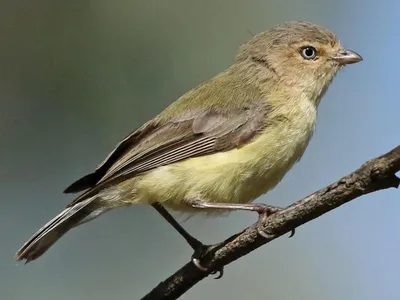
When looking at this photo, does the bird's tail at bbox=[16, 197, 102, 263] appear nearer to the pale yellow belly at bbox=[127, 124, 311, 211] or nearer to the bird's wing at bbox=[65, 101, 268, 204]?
the bird's wing at bbox=[65, 101, 268, 204]

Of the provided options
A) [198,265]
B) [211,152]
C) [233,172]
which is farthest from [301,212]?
[211,152]

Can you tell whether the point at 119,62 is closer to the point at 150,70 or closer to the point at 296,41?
the point at 150,70

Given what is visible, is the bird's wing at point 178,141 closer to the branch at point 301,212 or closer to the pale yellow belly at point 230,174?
the pale yellow belly at point 230,174

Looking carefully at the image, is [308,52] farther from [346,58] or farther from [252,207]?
[252,207]

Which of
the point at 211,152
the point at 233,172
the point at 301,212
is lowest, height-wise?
the point at 301,212

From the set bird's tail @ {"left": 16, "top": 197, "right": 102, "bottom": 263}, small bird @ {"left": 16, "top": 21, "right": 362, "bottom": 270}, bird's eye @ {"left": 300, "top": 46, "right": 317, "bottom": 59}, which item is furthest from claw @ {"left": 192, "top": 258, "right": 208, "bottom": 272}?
bird's eye @ {"left": 300, "top": 46, "right": 317, "bottom": 59}

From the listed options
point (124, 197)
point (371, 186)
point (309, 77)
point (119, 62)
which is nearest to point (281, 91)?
point (309, 77)
